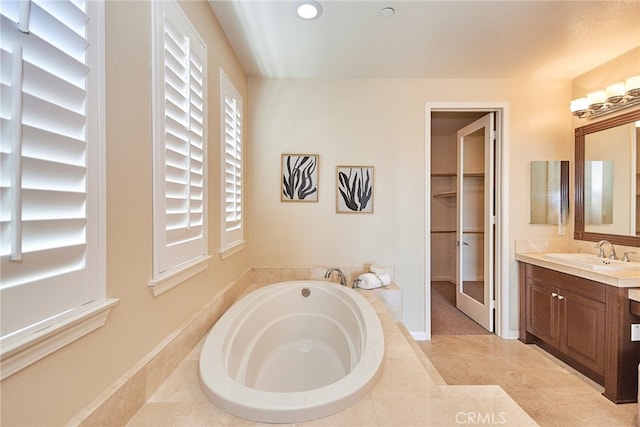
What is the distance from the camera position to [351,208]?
8.79 feet

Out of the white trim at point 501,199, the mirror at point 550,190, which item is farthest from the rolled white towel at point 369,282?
the mirror at point 550,190

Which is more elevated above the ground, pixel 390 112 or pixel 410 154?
pixel 390 112

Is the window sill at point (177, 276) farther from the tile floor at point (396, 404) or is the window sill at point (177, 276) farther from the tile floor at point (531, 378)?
the tile floor at point (531, 378)

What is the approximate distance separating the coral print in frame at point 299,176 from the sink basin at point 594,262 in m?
2.25

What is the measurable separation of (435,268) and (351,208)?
9.81 ft

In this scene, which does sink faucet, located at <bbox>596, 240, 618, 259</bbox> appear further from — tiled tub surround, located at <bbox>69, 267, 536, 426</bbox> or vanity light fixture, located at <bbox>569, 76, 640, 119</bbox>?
tiled tub surround, located at <bbox>69, 267, 536, 426</bbox>

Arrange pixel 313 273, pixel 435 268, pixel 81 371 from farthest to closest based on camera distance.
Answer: pixel 435 268 → pixel 313 273 → pixel 81 371

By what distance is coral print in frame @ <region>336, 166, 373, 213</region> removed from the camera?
267 cm

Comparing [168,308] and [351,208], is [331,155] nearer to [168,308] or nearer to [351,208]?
[351,208]

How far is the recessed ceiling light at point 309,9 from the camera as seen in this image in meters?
1.64

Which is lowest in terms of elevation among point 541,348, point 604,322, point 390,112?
point 541,348

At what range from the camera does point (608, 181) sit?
7.59 feet

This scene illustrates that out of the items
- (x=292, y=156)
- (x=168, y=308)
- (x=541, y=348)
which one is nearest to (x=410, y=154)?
(x=292, y=156)

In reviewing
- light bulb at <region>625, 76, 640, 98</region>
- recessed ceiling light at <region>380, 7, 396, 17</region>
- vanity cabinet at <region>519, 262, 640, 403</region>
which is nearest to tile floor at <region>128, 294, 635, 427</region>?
vanity cabinet at <region>519, 262, 640, 403</region>
